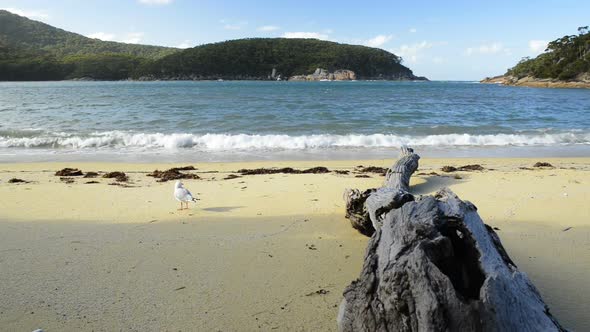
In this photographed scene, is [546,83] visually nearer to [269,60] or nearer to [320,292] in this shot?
[320,292]

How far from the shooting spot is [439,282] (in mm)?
2109

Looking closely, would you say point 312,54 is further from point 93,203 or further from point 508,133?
point 93,203

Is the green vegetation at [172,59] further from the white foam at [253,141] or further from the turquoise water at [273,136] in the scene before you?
the white foam at [253,141]

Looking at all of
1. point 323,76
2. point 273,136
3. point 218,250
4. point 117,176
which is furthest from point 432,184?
point 323,76

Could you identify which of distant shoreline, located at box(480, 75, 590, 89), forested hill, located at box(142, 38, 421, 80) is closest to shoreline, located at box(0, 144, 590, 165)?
distant shoreline, located at box(480, 75, 590, 89)

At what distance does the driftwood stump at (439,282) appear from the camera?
2.04 metres

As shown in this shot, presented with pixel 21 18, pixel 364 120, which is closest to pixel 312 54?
pixel 21 18

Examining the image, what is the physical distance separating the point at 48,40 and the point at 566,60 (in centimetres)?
16336

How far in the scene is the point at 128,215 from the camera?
554cm

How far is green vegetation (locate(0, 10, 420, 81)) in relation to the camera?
121312mm

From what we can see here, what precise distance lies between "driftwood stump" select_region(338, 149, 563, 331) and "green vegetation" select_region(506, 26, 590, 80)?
88391mm

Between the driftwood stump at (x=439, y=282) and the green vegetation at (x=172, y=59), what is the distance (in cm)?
13330

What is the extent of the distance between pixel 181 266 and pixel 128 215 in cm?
205

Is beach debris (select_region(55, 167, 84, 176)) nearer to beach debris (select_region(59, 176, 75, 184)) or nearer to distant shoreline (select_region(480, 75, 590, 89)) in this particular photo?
beach debris (select_region(59, 176, 75, 184))
